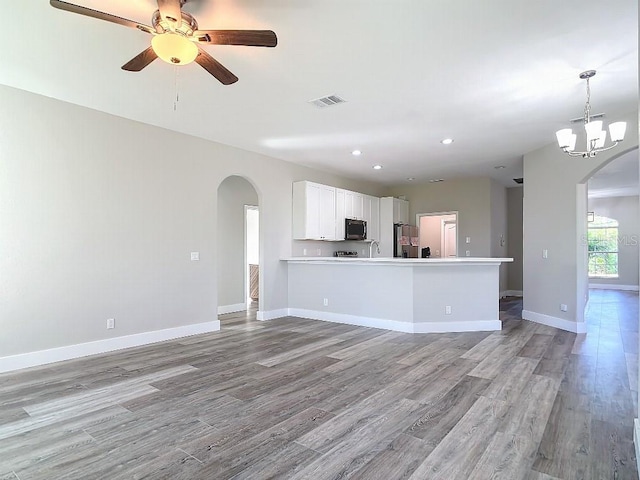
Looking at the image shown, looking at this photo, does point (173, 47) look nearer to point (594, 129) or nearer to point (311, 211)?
point (594, 129)

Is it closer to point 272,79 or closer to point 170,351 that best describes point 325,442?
point 170,351

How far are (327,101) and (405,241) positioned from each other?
5266mm

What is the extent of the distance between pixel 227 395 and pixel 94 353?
2114 mm

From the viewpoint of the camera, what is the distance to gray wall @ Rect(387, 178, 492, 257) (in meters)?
8.05

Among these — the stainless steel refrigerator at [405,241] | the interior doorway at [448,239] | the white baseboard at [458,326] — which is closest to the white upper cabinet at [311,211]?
the stainless steel refrigerator at [405,241]

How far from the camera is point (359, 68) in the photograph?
3.22 metres

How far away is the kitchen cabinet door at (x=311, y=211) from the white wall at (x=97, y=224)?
1291mm

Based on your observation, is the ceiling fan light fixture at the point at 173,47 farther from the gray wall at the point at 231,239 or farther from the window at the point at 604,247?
the window at the point at 604,247

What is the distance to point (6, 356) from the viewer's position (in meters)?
3.54

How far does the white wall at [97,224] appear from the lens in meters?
3.63

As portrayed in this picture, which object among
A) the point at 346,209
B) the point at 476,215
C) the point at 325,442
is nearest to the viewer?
the point at 325,442

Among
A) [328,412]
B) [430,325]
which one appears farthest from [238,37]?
[430,325]

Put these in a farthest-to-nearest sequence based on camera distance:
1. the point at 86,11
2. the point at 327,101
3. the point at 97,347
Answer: the point at 97,347 < the point at 327,101 < the point at 86,11

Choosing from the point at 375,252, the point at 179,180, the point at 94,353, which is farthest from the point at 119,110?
the point at 375,252
